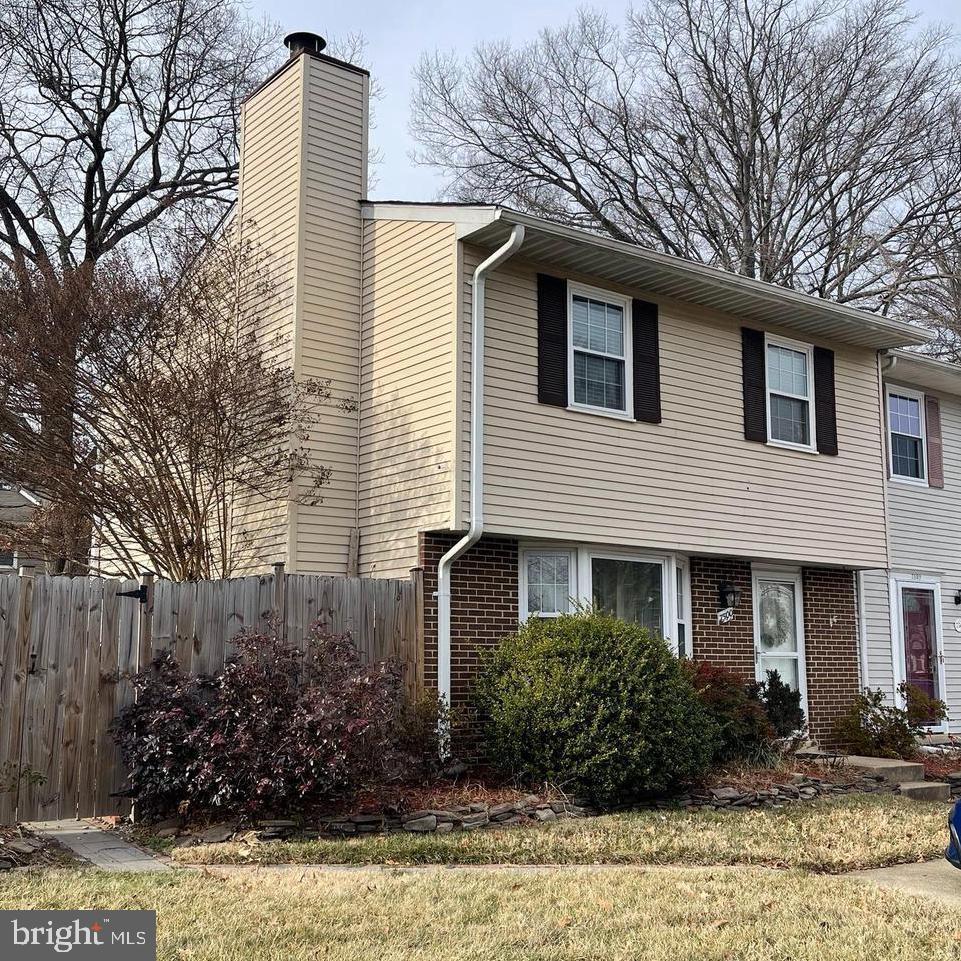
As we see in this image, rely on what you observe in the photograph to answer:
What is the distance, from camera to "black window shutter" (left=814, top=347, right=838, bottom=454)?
1431 cm

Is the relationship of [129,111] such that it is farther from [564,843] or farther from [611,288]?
[564,843]

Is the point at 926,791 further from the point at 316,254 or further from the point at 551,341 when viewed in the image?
the point at 316,254

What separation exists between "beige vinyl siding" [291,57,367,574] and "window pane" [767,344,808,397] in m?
5.26

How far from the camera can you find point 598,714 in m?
9.57

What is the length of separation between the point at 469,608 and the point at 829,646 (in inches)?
236

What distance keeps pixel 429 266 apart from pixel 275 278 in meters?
2.19

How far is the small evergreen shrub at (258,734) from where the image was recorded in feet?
26.8

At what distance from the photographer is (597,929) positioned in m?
5.79

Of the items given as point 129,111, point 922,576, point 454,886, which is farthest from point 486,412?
point 129,111

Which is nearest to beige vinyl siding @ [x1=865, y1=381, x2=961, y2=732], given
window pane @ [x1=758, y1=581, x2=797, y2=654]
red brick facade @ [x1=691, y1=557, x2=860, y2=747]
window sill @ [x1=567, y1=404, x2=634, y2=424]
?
red brick facade @ [x1=691, y1=557, x2=860, y2=747]

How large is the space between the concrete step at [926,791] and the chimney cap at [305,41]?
10683 millimetres

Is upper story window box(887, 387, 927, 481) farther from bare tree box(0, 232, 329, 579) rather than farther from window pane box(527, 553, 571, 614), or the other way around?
bare tree box(0, 232, 329, 579)

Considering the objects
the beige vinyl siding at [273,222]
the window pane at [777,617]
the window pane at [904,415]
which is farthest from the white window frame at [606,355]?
the window pane at [904,415]

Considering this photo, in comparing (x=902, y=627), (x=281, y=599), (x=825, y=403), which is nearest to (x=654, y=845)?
(x=281, y=599)
